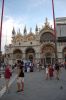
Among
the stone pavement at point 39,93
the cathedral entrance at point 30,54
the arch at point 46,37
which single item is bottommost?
the stone pavement at point 39,93

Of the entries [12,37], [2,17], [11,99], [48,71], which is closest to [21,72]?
[11,99]

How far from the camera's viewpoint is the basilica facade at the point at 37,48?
6950 centimetres

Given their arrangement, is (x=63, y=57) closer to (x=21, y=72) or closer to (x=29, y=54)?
(x=29, y=54)

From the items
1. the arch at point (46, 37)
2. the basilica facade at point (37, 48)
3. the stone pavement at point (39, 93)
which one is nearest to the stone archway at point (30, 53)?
the basilica facade at point (37, 48)

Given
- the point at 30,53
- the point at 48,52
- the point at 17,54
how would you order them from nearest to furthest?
the point at 48,52, the point at 30,53, the point at 17,54

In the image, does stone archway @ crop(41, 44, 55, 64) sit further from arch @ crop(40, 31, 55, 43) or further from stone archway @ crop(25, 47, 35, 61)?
stone archway @ crop(25, 47, 35, 61)

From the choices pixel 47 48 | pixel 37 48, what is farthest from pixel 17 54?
pixel 47 48

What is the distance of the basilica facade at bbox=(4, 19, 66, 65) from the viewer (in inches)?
2736

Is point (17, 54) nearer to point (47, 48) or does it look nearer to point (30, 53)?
point (30, 53)

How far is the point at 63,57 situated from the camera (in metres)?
68.4

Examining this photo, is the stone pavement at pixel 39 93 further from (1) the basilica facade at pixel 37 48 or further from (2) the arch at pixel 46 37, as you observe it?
(2) the arch at pixel 46 37

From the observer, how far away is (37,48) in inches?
2771

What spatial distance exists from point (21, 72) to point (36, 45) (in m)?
56.5

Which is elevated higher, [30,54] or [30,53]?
[30,53]
